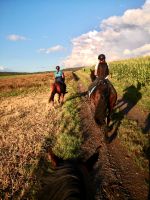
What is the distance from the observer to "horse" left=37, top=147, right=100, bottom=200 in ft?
7.72

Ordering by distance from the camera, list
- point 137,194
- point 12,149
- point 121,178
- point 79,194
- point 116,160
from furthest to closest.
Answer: point 12,149
point 116,160
point 121,178
point 137,194
point 79,194

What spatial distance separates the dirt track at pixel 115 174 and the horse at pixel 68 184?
2.66 metres

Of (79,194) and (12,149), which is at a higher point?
(79,194)

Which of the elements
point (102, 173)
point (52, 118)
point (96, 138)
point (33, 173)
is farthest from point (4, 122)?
point (102, 173)

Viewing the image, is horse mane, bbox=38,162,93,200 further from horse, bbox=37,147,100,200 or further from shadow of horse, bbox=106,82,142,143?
shadow of horse, bbox=106,82,142,143

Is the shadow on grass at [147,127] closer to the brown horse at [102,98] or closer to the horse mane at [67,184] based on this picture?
the brown horse at [102,98]

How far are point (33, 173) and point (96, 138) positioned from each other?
3.08 m

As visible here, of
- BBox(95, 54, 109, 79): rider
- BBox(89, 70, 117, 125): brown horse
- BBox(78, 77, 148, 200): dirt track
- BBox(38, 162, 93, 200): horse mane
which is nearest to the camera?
BBox(38, 162, 93, 200): horse mane

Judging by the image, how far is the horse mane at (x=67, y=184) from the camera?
235 cm

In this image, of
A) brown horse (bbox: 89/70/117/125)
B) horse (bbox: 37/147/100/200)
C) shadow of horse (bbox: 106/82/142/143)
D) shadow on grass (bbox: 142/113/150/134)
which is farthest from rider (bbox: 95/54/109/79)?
horse (bbox: 37/147/100/200)

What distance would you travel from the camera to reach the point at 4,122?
11555mm

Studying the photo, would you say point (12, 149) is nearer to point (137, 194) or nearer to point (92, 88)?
point (92, 88)

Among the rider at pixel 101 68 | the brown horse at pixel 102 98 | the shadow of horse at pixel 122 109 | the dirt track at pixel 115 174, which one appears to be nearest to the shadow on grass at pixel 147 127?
the shadow of horse at pixel 122 109

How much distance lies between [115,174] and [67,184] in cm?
382
